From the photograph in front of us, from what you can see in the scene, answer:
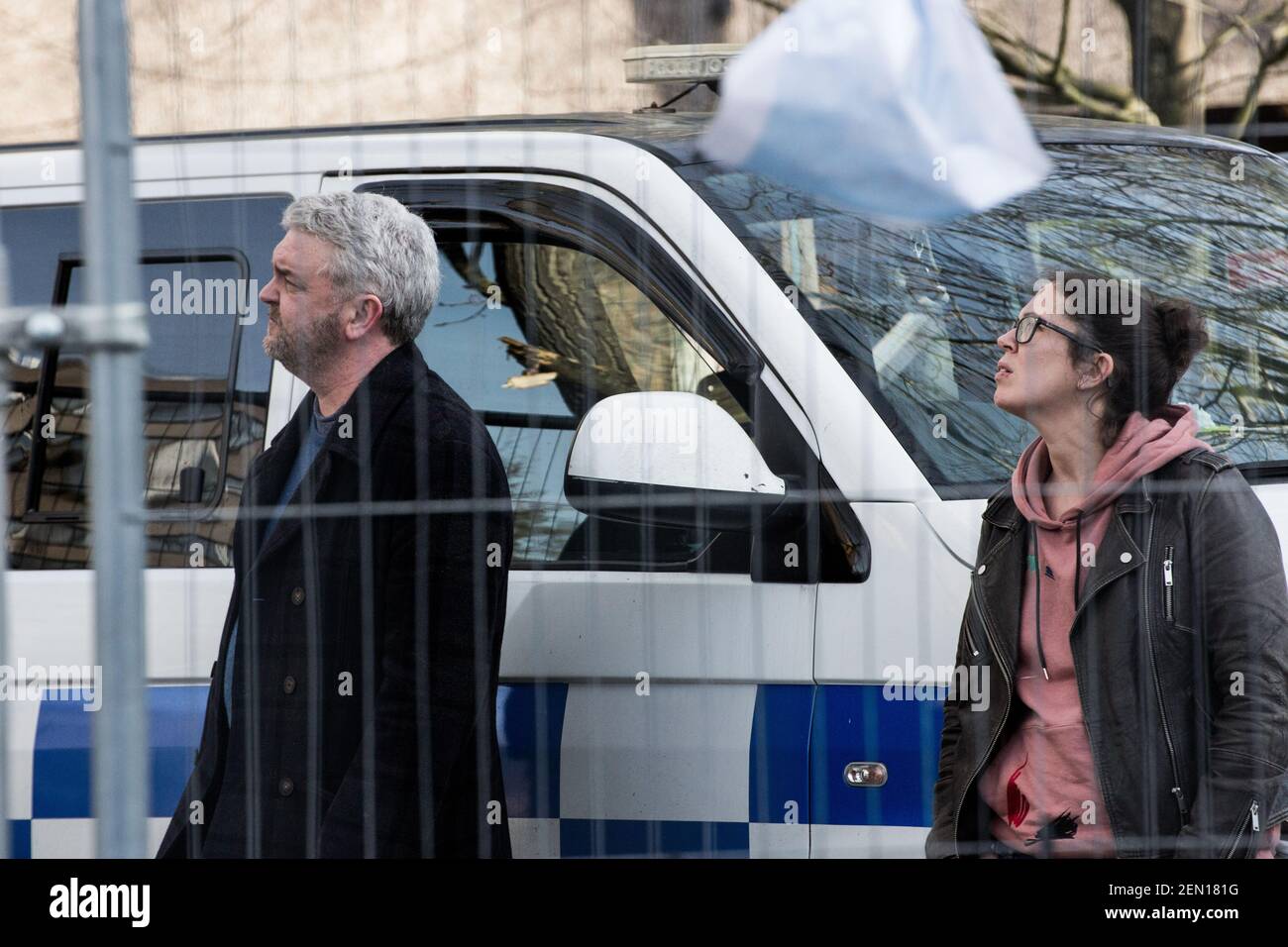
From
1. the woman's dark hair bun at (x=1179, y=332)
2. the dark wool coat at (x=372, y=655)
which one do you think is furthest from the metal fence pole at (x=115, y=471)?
the woman's dark hair bun at (x=1179, y=332)

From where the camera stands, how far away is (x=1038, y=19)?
8.98 ft

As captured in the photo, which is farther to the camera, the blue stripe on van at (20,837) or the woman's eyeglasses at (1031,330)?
the blue stripe on van at (20,837)

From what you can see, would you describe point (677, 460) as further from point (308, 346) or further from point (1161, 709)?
point (1161, 709)

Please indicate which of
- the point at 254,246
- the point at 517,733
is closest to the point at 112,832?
the point at 517,733

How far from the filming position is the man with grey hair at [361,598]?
254 centimetres

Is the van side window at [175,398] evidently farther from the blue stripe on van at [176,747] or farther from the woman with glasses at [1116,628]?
the woman with glasses at [1116,628]

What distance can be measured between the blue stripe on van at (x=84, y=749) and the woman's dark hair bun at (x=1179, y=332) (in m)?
1.77

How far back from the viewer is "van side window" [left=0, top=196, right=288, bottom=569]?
2.78m

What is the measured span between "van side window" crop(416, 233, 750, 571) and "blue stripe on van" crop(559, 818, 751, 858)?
448 mm

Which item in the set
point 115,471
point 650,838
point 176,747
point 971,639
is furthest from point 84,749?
point 971,639

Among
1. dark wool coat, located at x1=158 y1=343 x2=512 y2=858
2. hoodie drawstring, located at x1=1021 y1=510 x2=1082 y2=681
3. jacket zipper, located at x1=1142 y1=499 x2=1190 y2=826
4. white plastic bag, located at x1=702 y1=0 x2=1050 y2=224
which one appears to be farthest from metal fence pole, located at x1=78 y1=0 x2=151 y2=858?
jacket zipper, located at x1=1142 y1=499 x2=1190 y2=826

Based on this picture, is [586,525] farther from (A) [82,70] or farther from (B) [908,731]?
(A) [82,70]

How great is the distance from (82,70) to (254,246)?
750mm
